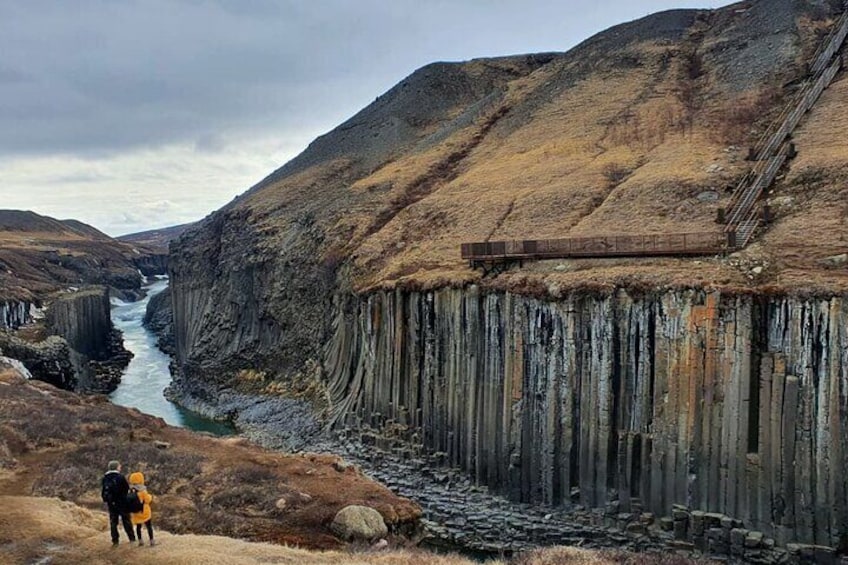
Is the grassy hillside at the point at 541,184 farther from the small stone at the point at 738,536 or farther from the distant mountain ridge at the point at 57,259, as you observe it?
the distant mountain ridge at the point at 57,259

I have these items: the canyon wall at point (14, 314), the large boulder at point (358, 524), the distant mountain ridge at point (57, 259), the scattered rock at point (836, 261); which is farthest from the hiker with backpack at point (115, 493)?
the distant mountain ridge at point (57, 259)

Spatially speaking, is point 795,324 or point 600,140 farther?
point 600,140

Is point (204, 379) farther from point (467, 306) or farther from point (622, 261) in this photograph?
point (622, 261)

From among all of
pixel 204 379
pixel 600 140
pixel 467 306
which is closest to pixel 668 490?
pixel 467 306

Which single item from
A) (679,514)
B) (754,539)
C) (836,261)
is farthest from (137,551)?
(836,261)

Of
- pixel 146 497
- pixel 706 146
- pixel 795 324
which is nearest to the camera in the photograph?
pixel 146 497

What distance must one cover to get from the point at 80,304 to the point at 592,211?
49667 millimetres

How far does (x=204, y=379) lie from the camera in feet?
178

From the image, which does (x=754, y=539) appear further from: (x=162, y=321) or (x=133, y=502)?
(x=162, y=321)

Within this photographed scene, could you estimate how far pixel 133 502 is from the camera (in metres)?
15.2

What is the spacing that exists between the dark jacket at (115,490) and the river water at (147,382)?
31565 millimetres

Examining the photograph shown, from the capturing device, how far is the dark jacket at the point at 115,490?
14.8 m

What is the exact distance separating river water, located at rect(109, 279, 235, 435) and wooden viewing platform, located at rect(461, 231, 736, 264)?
23.1m

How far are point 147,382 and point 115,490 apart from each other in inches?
2012
